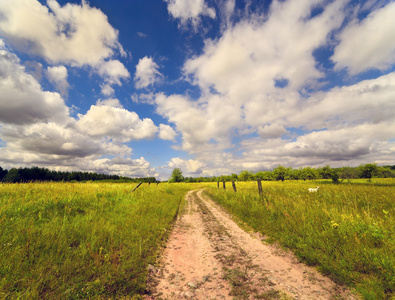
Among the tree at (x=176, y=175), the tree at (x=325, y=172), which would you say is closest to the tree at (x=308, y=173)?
the tree at (x=325, y=172)

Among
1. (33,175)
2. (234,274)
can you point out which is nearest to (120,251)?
(234,274)

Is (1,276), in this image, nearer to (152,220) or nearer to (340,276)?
(152,220)

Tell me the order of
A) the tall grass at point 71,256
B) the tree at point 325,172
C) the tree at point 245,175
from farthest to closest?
the tree at point 245,175, the tree at point 325,172, the tall grass at point 71,256

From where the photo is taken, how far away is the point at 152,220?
351 inches

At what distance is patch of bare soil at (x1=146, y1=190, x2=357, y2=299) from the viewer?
3596 mm

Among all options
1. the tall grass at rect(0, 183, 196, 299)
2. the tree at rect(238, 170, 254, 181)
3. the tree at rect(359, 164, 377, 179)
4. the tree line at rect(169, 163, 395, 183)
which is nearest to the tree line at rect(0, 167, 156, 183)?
the tall grass at rect(0, 183, 196, 299)

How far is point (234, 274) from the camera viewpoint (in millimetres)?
4297

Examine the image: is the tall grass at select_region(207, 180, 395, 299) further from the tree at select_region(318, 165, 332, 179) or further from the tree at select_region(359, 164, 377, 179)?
the tree at select_region(359, 164, 377, 179)

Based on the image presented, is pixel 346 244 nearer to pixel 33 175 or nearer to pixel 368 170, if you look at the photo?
pixel 33 175

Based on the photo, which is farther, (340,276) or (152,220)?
(152,220)

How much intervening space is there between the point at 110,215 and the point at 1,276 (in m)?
5.52

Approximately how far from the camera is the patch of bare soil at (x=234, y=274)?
360 centimetres

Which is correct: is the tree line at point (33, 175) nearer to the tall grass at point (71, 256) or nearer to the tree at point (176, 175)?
the tall grass at point (71, 256)

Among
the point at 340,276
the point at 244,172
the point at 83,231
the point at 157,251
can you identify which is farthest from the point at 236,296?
the point at 244,172
